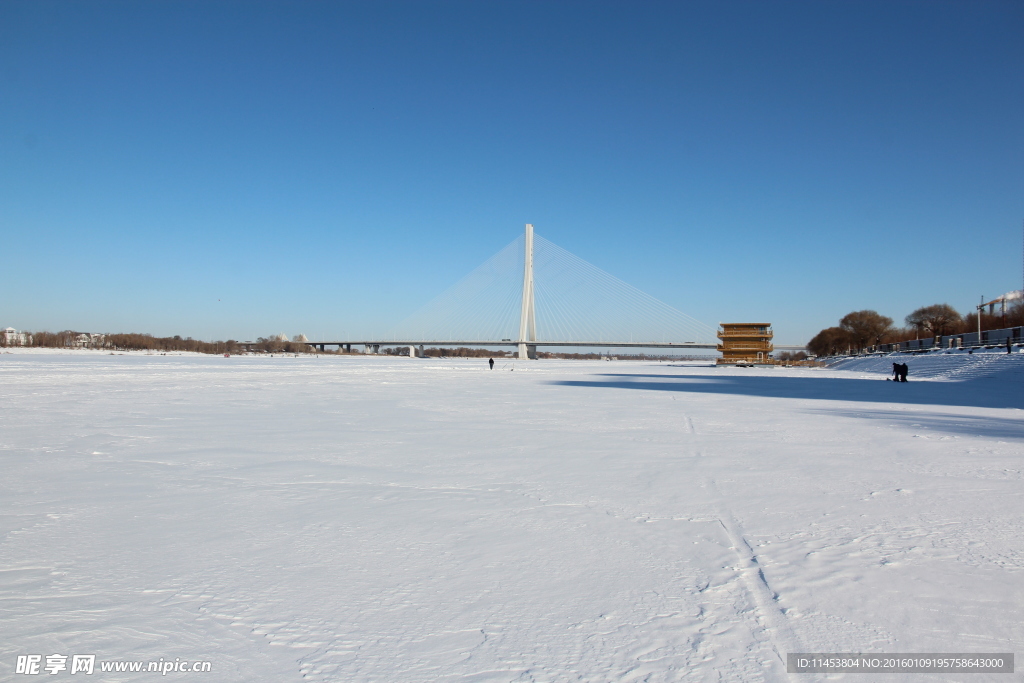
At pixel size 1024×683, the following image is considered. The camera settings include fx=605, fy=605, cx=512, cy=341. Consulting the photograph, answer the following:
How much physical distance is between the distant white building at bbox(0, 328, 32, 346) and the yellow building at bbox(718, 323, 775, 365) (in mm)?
103435

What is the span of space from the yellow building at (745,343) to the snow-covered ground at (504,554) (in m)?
61.9

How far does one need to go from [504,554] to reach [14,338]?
124 m

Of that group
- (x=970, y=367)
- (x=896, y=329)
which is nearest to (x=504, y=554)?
(x=970, y=367)

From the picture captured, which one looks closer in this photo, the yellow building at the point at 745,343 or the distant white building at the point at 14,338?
the yellow building at the point at 745,343

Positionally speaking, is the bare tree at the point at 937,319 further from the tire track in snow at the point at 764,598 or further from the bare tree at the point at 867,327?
the tire track in snow at the point at 764,598

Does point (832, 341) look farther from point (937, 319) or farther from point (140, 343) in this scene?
point (140, 343)

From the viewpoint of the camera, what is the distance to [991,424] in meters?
10.2

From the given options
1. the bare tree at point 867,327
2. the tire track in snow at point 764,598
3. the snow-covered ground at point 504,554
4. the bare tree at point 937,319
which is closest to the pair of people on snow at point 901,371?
the snow-covered ground at point 504,554

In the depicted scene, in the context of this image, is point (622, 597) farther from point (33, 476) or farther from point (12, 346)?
point (12, 346)

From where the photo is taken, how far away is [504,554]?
358 cm

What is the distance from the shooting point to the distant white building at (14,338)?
9383cm

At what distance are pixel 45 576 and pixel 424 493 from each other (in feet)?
8.30

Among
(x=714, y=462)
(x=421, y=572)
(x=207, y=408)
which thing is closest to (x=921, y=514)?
(x=714, y=462)

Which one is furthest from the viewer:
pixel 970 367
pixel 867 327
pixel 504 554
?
pixel 867 327
